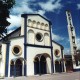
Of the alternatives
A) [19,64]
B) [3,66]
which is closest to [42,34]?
[19,64]

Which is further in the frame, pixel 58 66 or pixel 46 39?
pixel 58 66

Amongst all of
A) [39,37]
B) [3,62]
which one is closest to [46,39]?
[39,37]

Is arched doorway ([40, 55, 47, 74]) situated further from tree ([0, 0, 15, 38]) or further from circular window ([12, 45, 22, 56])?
tree ([0, 0, 15, 38])

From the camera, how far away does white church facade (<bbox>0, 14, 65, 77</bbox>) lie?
23.1 metres

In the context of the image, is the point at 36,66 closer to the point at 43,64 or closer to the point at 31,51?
the point at 43,64

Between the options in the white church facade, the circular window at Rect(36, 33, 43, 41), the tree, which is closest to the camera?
the tree

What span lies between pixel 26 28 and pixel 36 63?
506 cm

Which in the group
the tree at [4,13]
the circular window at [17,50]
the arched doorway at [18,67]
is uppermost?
the tree at [4,13]

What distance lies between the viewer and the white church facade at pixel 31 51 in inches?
910

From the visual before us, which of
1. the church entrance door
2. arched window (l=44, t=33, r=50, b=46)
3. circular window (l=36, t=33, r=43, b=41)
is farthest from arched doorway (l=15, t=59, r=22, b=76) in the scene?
arched window (l=44, t=33, r=50, b=46)

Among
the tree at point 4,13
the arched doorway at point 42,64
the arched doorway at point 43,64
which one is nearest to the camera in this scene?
the tree at point 4,13

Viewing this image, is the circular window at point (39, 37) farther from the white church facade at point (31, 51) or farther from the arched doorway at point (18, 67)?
the arched doorway at point (18, 67)

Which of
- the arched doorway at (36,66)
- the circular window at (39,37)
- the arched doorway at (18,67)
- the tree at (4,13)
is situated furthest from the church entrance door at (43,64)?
the tree at (4,13)

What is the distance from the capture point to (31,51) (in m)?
25.2
